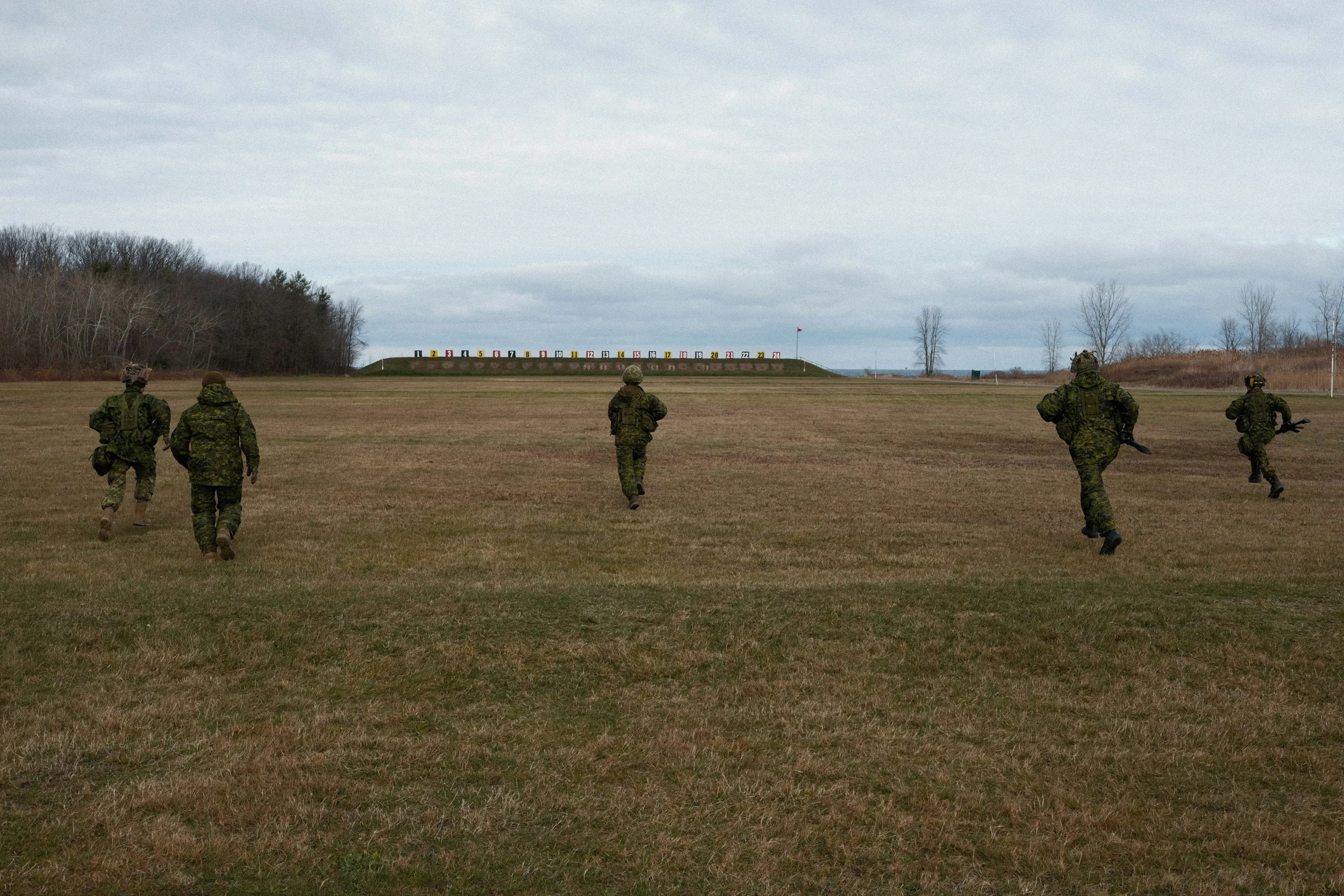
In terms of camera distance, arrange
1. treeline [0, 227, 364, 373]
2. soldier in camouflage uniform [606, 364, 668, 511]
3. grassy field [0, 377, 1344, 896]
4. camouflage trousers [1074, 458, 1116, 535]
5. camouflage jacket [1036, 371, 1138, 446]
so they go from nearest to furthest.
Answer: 1. grassy field [0, 377, 1344, 896]
2. camouflage trousers [1074, 458, 1116, 535]
3. camouflage jacket [1036, 371, 1138, 446]
4. soldier in camouflage uniform [606, 364, 668, 511]
5. treeline [0, 227, 364, 373]

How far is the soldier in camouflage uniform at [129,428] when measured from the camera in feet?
44.9

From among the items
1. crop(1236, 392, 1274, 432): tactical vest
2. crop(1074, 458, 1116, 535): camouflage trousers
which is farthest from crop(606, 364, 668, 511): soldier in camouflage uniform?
crop(1236, 392, 1274, 432): tactical vest

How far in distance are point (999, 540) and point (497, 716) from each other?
28.9 feet

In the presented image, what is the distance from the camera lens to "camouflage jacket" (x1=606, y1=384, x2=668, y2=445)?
647 inches

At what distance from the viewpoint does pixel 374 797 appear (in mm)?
5590

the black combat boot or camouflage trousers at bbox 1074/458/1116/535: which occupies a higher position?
→ camouflage trousers at bbox 1074/458/1116/535

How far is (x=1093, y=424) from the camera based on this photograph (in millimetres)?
12812

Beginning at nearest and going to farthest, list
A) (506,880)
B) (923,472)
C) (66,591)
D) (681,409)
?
(506,880)
(66,591)
(923,472)
(681,409)

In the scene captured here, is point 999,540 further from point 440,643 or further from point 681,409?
point 681,409

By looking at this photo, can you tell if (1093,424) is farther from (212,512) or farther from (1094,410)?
(212,512)

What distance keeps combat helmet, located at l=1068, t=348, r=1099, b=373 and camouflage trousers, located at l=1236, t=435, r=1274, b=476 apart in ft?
24.9

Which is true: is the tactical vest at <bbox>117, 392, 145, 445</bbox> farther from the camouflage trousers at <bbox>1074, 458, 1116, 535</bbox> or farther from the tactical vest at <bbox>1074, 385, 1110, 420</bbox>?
the tactical vest at <bbox>1074, 385, 1110, 420</bbox>

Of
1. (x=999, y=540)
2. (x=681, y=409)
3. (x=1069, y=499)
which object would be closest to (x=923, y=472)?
(x=1069, y=499)

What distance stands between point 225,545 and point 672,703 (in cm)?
660
